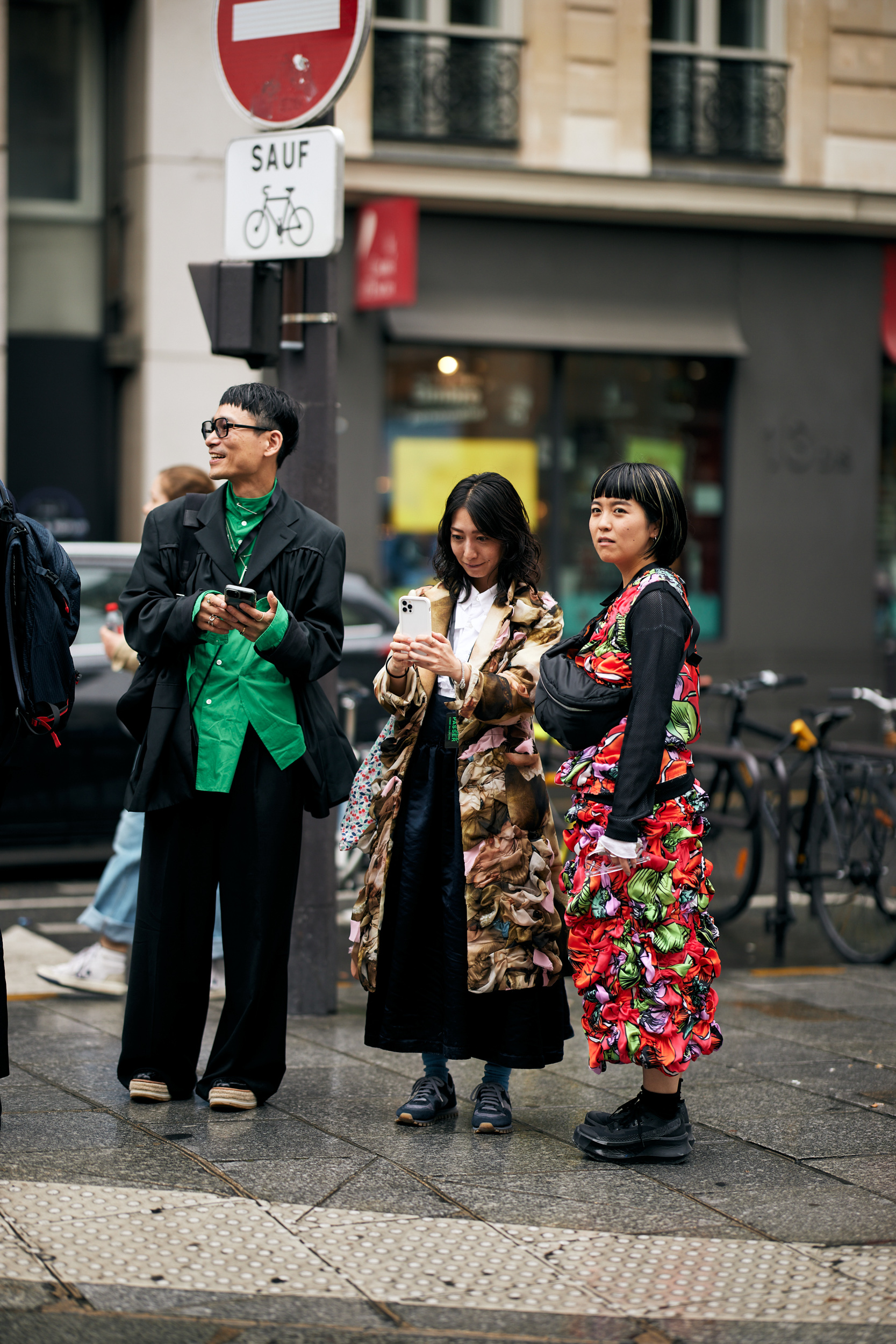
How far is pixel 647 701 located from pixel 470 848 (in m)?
0.70

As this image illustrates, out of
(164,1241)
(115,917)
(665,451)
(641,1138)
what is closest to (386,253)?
(665,451)

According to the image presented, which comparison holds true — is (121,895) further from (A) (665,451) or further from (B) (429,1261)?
(A) (665,451)

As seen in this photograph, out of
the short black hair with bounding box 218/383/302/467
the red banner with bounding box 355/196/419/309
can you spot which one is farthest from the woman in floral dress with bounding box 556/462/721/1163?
the red banner with bounding box 355/196/419/309

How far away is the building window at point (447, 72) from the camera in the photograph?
16.0 m

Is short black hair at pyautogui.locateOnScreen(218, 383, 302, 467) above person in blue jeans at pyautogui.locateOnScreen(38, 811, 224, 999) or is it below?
above

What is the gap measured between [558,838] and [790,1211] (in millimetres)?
4112

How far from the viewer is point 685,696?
439 cm

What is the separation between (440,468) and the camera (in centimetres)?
1667

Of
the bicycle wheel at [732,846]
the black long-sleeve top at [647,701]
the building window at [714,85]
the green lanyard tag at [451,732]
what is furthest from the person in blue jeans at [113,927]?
the building window at [714,85]

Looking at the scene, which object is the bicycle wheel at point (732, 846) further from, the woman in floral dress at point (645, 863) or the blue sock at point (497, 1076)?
the woman in floral dress at point (645, 863)

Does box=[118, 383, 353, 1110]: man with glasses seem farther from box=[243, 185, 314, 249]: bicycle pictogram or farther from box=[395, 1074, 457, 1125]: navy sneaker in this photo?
box=[243, 185, 314, 249]: bicycle pictogram

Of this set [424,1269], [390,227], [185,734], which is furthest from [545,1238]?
[390,227]

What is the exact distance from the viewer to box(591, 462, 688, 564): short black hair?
4348mm

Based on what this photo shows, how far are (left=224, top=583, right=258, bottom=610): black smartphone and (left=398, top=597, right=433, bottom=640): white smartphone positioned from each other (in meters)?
0.39
